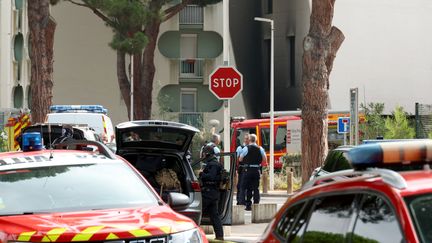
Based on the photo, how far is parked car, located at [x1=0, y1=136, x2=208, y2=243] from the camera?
27.0ft

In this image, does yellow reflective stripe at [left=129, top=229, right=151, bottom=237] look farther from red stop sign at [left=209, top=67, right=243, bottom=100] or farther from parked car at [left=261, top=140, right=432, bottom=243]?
A: red stop sign at [left=209, top=67, right=243, bottom=100]

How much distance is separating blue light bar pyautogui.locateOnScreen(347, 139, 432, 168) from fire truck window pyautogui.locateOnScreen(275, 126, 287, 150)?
127 feet

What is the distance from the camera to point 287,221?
6.03 meters

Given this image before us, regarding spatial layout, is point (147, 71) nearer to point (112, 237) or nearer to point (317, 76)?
point (317, 76)

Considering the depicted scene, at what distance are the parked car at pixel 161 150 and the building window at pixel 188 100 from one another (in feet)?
153

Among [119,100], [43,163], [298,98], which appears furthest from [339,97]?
[43,163]

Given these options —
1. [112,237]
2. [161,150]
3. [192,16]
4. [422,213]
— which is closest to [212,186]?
A: [161,150]

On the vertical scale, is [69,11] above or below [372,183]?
above

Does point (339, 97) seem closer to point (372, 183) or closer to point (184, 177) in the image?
point (184, 177)

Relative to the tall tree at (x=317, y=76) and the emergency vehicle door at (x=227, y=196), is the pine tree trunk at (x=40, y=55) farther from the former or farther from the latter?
the emergency vehicle door at (x=227, y=196)

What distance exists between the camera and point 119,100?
198 feet

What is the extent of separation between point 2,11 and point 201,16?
38.3 ft

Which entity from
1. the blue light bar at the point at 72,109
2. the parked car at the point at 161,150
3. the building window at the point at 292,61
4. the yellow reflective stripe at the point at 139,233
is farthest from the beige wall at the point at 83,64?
the yellow reflective stripe at the point at 139,233

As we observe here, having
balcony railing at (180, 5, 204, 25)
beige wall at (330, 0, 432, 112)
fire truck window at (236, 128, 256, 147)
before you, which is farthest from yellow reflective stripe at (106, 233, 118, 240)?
balcony railing at (180, 5, 204, 25)
